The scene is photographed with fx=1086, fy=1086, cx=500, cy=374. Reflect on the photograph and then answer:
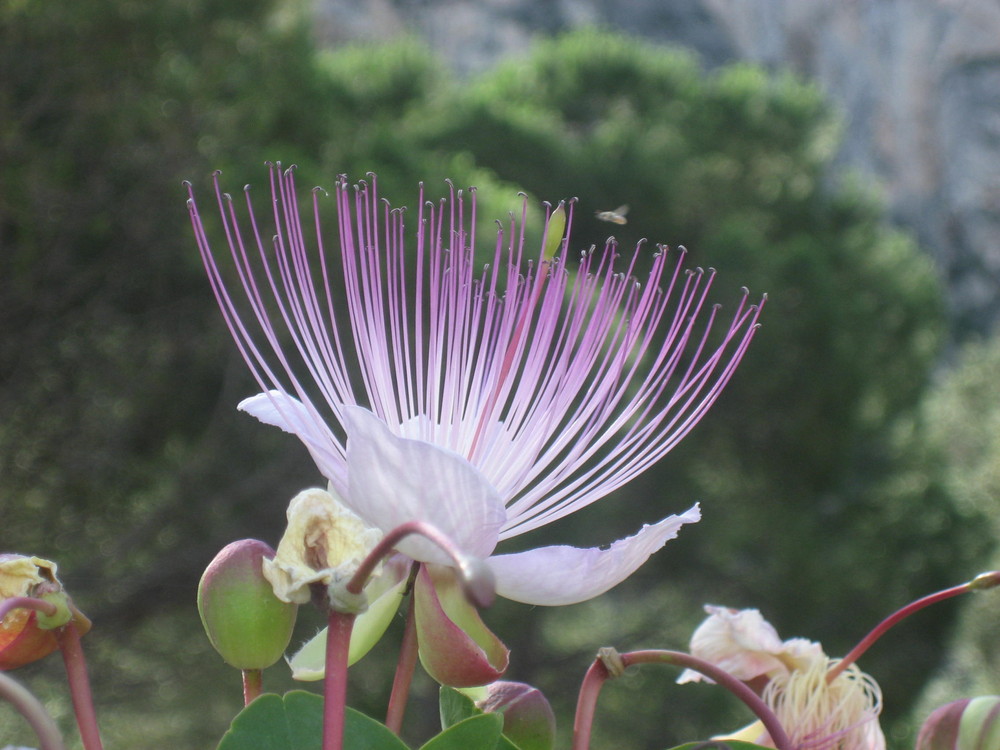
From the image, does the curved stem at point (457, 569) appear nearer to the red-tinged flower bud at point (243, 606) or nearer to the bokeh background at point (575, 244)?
the red-tinged flower bud at point (243, 606)

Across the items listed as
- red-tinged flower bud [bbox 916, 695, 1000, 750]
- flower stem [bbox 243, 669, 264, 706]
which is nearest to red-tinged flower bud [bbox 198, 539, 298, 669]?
flower stem [bbox 243, 669, 264, 706]

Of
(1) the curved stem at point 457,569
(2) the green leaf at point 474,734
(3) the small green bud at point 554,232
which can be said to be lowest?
(2) the green leaf at point 474,734

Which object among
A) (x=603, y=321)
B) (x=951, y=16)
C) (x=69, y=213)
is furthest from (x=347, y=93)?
(x=951, y=16)

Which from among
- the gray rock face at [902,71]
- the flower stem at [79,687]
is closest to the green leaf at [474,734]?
the flower stem at [79,687]

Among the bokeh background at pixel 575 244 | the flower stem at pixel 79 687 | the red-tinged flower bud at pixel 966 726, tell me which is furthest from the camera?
the bokeh background at pixel 575 244

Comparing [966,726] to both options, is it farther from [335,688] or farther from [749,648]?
[335,688]

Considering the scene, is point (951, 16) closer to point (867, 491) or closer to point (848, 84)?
point (848, 84)

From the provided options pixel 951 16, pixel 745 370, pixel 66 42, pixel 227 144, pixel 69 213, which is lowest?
pixel 745 370

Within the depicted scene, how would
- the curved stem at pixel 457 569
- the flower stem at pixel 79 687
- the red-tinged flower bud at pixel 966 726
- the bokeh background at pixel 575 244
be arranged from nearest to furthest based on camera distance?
the curved stem at pixel 457 569 < the flower stem at pixel 79 687 < the red-tinged flower bud at pixel 966 726 < the bokeh background at pixel 575 244
